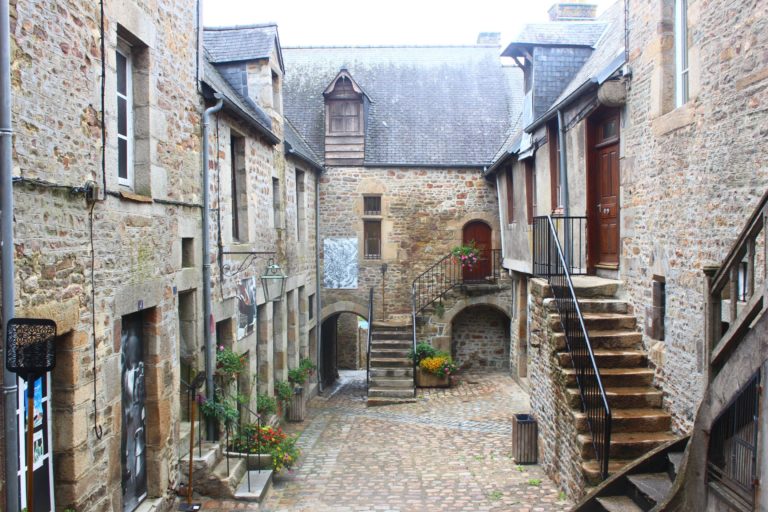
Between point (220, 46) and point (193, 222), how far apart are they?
18.7 feet

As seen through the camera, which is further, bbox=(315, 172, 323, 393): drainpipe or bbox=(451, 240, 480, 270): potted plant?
bbox=(451, 240, 480, 270): potted plant

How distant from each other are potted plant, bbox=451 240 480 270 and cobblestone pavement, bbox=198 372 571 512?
11.7 ft

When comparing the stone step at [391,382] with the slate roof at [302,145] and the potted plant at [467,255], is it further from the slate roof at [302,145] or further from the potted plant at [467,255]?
the slate roof at [302,145]

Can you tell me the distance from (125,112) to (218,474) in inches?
177

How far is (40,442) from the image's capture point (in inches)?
206

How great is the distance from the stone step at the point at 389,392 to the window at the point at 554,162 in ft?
19.5

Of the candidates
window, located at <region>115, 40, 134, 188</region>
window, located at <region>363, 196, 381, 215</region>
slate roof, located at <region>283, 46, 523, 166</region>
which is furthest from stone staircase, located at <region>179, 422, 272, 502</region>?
slate roof, located at <region>283, 46, 523, 166</region>

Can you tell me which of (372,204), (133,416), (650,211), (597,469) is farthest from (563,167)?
(372,204)

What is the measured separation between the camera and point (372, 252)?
61.4ft

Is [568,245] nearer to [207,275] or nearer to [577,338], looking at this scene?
[577,338]

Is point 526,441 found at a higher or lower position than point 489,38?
lower

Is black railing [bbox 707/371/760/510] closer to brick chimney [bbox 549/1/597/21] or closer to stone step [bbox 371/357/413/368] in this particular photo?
stone step [bbox 371/357/413/368]

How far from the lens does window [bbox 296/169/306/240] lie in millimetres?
16250

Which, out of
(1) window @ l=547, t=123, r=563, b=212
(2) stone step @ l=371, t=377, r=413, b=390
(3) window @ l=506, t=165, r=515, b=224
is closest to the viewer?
(1) window @ l=547, t=123, r=563, b=212
